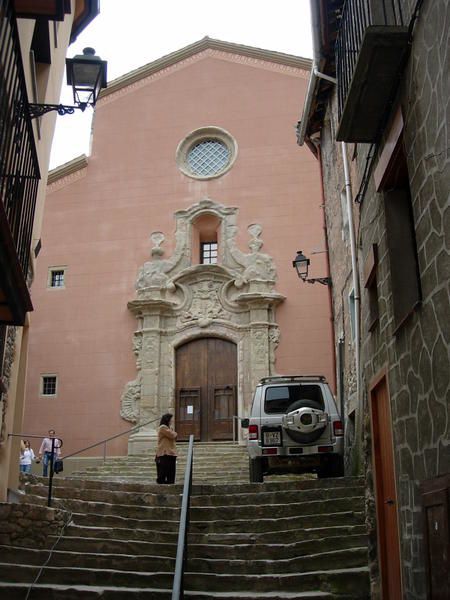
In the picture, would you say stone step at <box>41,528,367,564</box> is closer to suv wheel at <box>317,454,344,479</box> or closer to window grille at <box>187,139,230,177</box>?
suv wheel at <box>317,454,344,479</box>

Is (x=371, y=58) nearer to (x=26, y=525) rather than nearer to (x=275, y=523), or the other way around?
(x=275, y=523)

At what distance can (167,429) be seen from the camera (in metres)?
11.1

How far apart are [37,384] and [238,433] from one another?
5.64 meters

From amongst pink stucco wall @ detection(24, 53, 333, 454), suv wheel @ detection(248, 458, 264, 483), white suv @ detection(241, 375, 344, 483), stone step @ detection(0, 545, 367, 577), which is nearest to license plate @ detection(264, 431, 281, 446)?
white suv @ detection(241, 375, 344, 483)

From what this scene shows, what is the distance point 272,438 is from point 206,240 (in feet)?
33.4

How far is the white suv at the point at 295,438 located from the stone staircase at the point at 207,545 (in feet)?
2.29

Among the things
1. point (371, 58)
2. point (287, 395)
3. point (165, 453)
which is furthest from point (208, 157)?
point (371, 58)

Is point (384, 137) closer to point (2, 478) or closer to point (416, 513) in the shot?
point (416, 513)

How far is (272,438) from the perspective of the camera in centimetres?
1064

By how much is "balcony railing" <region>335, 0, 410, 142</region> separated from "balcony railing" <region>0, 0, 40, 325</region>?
2703mm

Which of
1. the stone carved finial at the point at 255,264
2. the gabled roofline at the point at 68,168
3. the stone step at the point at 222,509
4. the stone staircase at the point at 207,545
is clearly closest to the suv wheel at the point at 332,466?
the stone staircase at the point at 207,545

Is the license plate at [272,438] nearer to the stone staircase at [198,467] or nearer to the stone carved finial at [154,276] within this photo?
the stone staircase at [198,467]

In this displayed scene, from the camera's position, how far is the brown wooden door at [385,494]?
5715mm

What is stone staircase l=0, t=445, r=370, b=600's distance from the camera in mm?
6797
